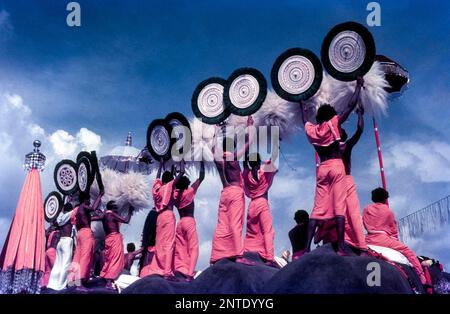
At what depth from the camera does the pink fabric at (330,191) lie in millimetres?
5375

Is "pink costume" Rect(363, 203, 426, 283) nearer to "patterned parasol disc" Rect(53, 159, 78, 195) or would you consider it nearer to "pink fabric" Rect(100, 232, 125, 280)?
"pink fabric" Rect(100, 232, 125, 280)

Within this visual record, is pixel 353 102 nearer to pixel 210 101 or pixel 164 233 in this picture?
pixel 210 101

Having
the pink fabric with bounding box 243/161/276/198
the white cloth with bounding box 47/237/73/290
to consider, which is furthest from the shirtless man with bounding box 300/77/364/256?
the white cloth with bounding box 47/237/73/290

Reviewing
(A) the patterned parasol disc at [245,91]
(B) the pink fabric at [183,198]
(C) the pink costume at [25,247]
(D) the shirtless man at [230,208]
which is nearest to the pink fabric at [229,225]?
(D) the shirtless man at [230,208]

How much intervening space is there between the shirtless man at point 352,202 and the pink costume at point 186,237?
2564mm

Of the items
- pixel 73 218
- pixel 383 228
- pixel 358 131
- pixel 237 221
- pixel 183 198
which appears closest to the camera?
pixel 358 131

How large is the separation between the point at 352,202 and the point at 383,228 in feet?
2.77

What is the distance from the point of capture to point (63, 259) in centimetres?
844

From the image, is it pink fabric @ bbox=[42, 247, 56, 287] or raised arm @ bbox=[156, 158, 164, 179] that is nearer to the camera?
raised arm @ bbox=[156, 158, 164, 179]

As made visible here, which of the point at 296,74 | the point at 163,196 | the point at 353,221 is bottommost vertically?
the point at 353,221

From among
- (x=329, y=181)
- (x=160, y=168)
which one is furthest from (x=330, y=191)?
(x=160, y=168)

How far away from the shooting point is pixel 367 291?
4789 millimetres

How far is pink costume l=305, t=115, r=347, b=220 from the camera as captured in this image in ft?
17.7

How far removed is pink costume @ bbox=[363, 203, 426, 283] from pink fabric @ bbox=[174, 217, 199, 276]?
8.13ft
